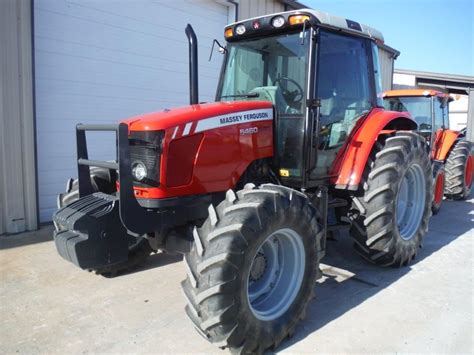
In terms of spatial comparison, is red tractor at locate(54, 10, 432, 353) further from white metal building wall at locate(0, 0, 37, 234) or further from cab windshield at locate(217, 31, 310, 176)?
white metal building wall at locate(0, 0, 37, 234)

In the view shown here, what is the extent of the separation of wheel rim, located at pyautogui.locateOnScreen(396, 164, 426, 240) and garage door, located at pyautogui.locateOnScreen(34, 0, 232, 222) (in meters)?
4.08

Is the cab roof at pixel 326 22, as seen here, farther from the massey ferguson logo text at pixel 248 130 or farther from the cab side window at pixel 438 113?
the cab side window at pixel 438 113

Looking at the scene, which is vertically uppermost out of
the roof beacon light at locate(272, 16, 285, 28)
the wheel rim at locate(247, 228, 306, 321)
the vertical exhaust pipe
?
the roof beacon light at locate(272, 16, 285, 28)

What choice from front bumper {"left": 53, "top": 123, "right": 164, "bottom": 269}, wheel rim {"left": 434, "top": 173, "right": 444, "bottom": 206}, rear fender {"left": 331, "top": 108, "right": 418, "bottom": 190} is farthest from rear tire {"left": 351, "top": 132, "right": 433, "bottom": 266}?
wheel rim {"left": 434, "top": 173, "right": 444, "bottom": 206}

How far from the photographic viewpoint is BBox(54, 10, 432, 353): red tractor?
2.52 metres

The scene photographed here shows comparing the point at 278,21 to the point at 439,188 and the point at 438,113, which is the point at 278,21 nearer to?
the point at 439,188

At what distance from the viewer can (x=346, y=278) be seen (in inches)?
152

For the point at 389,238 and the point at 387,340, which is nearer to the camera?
the point at 387,340

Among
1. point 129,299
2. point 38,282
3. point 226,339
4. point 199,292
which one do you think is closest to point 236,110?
point 199,292

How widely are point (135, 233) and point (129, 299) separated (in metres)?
0.90

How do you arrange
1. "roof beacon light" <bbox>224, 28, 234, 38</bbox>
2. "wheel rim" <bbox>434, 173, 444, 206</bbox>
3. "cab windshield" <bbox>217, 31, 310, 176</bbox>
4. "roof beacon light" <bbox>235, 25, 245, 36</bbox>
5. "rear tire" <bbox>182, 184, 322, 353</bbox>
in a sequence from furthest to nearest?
"wheel rim" <bbox>434, 173, 444, 206</bbox> → "roof beacon light" <bbox>224, 28, 234, 38</bbox> → "roof beacon light" <bbox>235, 25, 245, 36</bbox> → "cab windshield" <bbox>217, 31, 310, 176</bbox> → "rear tire" <bbox>182, 184, 322, 353</bbox>

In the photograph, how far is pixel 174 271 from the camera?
3.98 meters

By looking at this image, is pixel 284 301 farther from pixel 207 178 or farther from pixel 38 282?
pixel 38 282

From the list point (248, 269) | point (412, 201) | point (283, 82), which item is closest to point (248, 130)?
point (283, 82)
